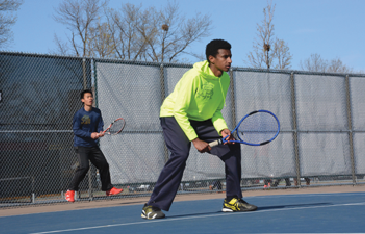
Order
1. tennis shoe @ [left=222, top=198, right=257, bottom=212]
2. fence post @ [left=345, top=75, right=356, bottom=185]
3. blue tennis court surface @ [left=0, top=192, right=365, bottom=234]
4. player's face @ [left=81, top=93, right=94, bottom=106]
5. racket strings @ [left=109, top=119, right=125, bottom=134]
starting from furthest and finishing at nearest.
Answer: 1. fence post @ [left=345, top=75, right=356, bottom=185]
2. racket strings @ [left=109, top=119, right=125, bottom=134]
3. player's face @ [left=81, top=93, right=94, bottom=106]
4. tennis shoe @ [left=222, top=198, right=257, bottom=212]
5. blue tennis court surface @ [left=0, top=192, right=365, bottom=234]

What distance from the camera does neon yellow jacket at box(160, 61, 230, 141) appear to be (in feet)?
15.6

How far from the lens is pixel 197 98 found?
4.87 meters

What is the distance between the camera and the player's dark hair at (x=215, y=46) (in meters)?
5.02

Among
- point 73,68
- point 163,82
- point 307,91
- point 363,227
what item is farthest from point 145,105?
point 363,227

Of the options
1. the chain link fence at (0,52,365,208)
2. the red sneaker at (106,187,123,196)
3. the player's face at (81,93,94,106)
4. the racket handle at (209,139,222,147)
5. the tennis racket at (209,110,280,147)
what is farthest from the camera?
the chain link fence at (0,52,365,208)

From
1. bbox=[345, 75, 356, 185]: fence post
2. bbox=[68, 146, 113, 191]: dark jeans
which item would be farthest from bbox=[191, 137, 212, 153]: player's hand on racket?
bbox=[345, 75, 356, 185]: fence post

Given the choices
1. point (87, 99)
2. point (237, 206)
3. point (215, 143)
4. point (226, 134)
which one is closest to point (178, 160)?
point (215, 143)

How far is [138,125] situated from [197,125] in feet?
14.4

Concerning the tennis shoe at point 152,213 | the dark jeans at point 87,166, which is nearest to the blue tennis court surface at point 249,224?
the tennis shoe at point 152,213

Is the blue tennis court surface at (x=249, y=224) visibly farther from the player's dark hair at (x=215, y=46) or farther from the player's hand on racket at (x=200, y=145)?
the player's dark hair at (x=215, y=46)

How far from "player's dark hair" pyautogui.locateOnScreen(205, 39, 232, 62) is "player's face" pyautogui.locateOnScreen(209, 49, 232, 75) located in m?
0.04

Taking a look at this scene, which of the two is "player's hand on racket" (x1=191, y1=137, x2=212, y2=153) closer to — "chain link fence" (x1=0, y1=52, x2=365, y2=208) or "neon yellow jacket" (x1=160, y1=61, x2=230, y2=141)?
"neon yellow jacket" (x1=160, y1=61, x2=230, y2=141)

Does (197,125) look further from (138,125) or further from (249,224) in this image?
(138,125)

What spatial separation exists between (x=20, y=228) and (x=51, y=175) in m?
4.44
